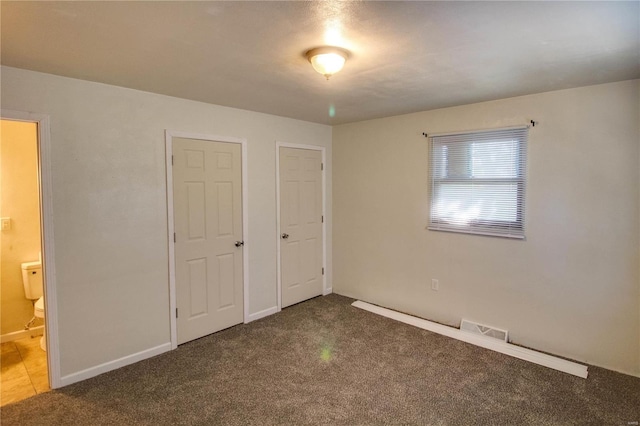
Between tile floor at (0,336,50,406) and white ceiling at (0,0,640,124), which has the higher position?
white ceiling at (0,0,640,124)

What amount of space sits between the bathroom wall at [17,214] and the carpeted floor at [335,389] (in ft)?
5.07

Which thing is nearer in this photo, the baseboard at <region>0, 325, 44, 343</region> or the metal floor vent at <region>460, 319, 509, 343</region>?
the metal floor vent at <region>460, 319, 509, 343</region>

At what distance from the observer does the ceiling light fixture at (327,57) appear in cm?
204

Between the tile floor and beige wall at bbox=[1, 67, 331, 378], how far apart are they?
0.31 meters

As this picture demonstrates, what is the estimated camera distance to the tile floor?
2633mm

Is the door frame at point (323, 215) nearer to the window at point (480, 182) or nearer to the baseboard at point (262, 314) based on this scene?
the baseboard at point (262, 314)

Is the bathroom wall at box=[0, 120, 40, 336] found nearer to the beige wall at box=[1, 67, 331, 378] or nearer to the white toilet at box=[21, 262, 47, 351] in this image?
the white toilet at box=[21, 262, 47, 351]

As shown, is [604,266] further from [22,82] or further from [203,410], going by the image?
[22,82]

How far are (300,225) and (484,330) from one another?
2338 mm

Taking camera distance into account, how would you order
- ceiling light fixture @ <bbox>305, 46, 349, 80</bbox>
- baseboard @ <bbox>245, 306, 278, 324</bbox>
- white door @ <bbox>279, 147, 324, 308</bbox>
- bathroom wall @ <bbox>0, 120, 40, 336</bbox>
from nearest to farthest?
ceiling light fixture @ <bbox>305, 46, 349, 80</bbox>, bathroom wall @ <bbox>0, 120, 40, 336</bbox>, baseboard @ <bbox>245, 306, 278, 324</bbox>, white door @ <bbox>279, 147, 324, 308</bbox>

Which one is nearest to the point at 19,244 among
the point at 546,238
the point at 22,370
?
→ the point at 22,370

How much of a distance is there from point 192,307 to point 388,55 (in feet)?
9.21

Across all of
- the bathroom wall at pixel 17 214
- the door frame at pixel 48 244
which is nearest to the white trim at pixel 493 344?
the door frame at pixel 48 244

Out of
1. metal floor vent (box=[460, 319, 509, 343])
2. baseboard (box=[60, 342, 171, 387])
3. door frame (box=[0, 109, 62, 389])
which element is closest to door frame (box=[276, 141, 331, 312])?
baseboard (box=[60, 342, 171, 387])
